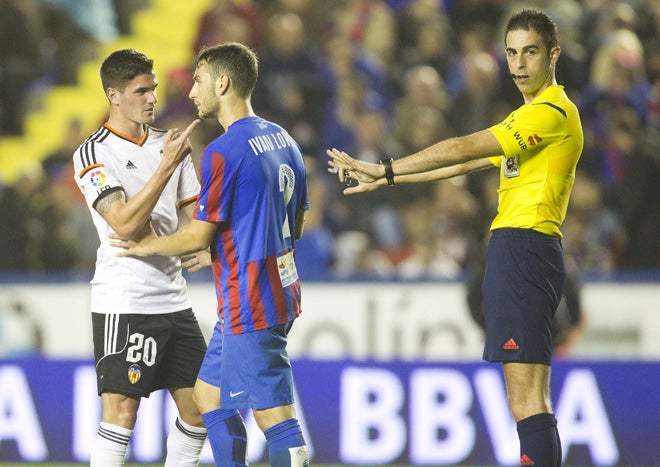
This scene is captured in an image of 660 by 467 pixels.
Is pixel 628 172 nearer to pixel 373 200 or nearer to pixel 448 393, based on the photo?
pixel 373 200

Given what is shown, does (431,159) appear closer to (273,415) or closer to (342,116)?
(273,415)

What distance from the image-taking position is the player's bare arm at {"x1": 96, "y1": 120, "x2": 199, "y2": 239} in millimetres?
5297

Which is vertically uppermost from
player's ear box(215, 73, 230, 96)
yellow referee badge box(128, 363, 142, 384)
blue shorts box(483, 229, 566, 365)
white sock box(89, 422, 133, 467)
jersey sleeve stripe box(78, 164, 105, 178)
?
player's ear box(215, 73, 230, 96)

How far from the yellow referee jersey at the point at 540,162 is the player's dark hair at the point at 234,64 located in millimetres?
1110

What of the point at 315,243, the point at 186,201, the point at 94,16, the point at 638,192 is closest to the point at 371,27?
the point at 315,243

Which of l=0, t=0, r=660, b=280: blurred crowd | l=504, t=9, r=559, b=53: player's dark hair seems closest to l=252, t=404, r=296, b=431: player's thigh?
l=504, t=9, r=559, b=53: player's dark hair

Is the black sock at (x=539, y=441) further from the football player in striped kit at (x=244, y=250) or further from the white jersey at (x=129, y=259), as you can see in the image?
the white jersey at (x=129, y=259)

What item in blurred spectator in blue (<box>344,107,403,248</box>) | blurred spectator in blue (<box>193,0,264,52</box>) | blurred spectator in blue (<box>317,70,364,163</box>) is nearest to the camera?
blurred spectator in blue (<box>344,107,403,248</box>)

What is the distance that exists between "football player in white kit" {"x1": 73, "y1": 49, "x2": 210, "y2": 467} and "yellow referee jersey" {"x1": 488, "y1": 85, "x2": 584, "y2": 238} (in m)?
1.51

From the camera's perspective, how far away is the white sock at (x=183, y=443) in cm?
579

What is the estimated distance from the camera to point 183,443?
228 inches

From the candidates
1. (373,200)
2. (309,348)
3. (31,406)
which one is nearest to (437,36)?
(373,200)

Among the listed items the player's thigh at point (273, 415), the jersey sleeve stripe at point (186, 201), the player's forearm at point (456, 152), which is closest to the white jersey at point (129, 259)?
the jersey sleeve stripe at point (186, 201)

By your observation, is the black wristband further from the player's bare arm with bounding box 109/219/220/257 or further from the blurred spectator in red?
the blurred spectator in red
